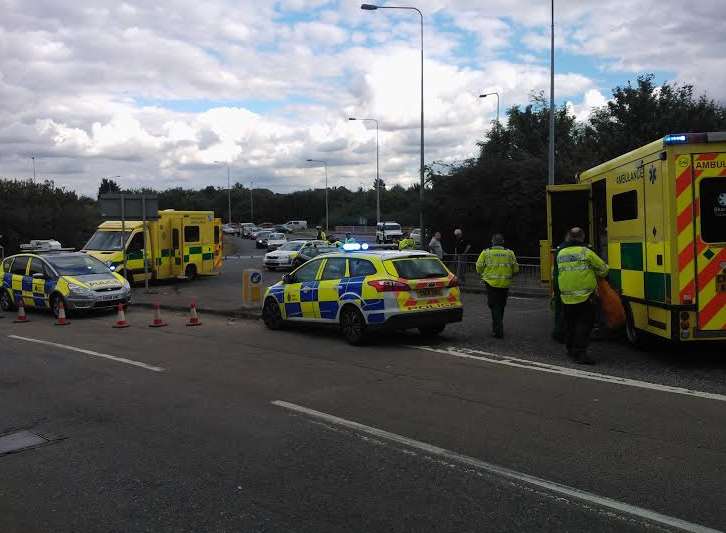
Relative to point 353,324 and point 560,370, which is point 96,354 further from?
point 560,370

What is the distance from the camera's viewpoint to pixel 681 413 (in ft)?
20.9

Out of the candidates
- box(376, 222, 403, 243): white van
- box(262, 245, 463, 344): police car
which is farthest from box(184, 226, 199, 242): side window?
box(376, 222, 403, 243): white van

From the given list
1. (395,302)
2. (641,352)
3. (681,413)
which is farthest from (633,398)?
(395,302)

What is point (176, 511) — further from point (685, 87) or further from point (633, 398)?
point (685, 87)

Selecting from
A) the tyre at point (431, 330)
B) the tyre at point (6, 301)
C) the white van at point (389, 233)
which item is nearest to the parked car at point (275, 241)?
the white van at point (389, 233)

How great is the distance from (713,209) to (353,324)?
532cm

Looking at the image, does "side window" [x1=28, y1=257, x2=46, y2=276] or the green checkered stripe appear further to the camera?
"side window" [x1=28, y1=257, x2=46, y2=276]

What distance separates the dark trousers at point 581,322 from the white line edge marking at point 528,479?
3993mm

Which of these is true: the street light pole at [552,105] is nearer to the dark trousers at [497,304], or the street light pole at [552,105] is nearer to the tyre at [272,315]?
the dark trousers at [497,304]

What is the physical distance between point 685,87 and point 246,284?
27.9 m

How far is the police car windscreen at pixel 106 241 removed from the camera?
22500 millimetres

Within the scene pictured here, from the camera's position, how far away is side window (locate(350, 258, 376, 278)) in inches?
416

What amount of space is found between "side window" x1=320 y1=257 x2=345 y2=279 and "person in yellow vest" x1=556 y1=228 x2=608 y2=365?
3673mm

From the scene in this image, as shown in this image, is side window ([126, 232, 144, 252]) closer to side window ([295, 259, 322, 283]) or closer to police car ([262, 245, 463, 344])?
side window ([295, 259, 322, 283])
